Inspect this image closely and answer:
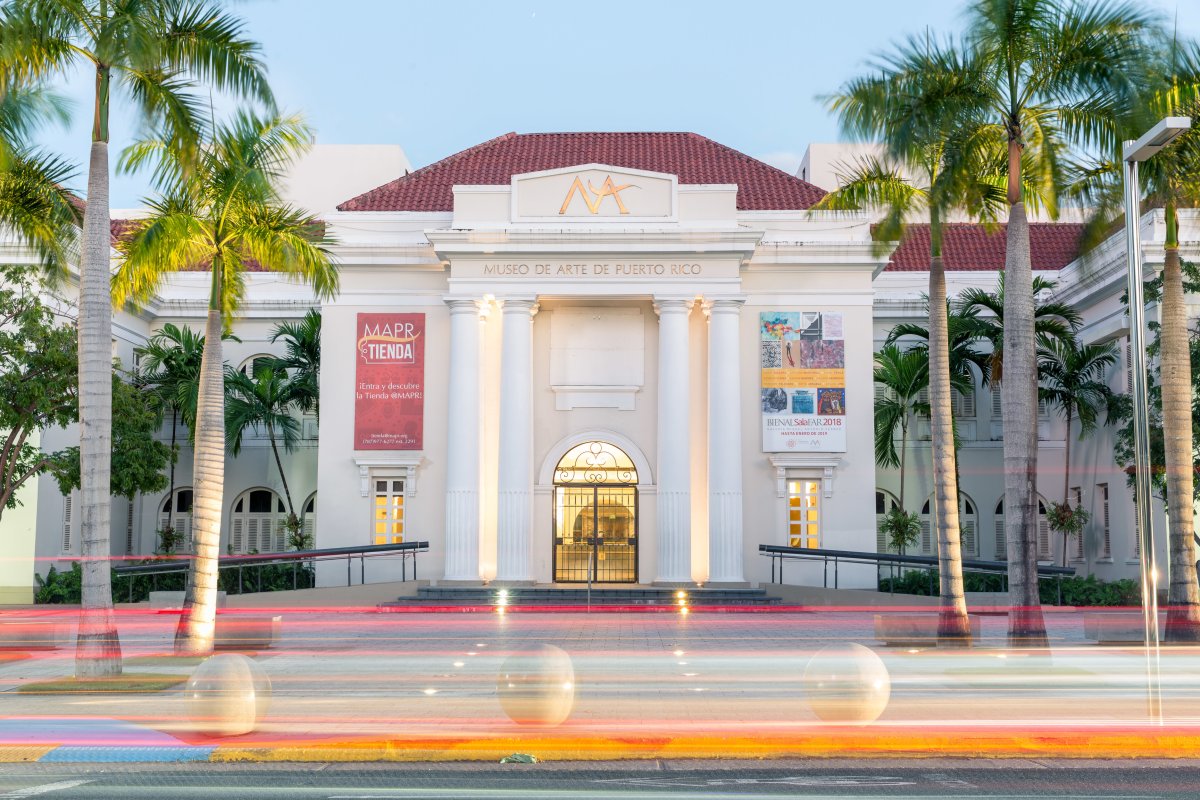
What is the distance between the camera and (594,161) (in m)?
37.8

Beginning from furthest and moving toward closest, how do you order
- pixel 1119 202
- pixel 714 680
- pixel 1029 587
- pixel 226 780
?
pixel 1119 202 → pixel 1029 587 → pixel 714 680 → pixel 226 780

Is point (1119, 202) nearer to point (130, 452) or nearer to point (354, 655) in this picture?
point (354, 655)

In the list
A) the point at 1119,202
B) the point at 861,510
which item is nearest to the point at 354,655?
the point at 1119,202

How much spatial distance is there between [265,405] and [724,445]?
13.2 metres

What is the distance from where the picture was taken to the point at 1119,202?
1936 centimetres

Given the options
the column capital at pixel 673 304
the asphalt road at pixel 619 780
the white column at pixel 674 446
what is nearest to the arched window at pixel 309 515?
the white column at pixel 674 446

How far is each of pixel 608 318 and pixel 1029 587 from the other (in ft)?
59.2

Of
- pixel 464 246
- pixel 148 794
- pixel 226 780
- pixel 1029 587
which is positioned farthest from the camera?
pixel 464 246

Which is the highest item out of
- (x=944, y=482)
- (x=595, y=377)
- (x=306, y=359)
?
(x=306, y=359)

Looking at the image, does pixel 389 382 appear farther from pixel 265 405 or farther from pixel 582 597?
pixel 582 597

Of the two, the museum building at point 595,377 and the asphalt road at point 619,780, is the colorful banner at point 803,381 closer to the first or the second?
the museum building at point 595,377

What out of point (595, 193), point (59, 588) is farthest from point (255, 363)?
point (595, 193)

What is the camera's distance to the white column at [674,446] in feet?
103

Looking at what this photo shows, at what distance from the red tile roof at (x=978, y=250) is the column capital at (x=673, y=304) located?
10.7 m
